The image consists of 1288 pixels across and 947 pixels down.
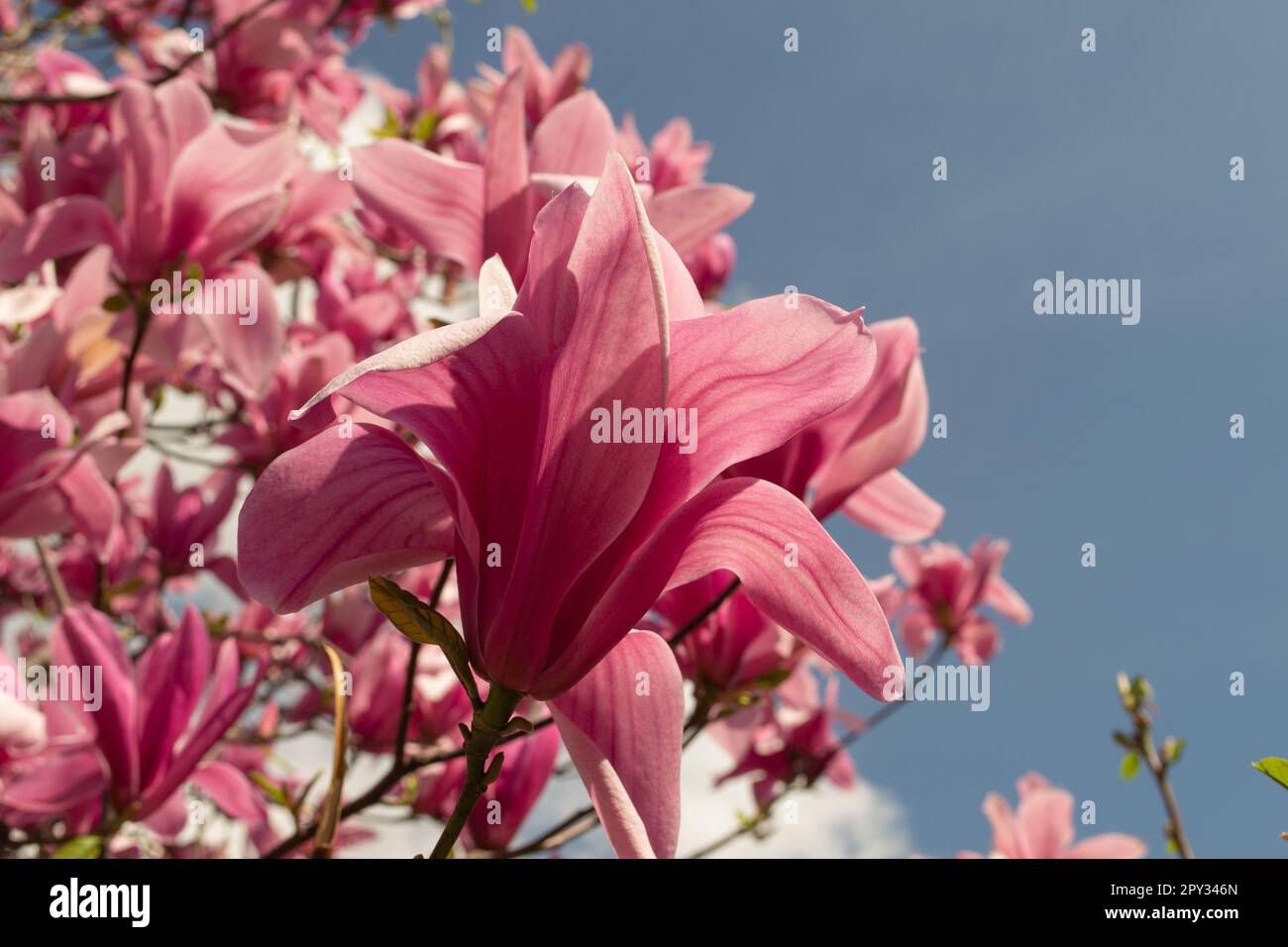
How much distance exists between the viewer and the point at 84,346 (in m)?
1.64

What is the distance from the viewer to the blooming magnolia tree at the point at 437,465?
68 centimetres

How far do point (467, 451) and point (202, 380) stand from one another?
7.90ft

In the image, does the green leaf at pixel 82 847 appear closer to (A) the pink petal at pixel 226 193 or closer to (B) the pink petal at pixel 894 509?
(A) the pink petal at pixel 226 193

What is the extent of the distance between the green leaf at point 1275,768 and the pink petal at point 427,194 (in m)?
0.98

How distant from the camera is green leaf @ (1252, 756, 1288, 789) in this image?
68 centimetres

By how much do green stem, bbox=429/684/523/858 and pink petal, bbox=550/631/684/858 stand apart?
0.16 feet

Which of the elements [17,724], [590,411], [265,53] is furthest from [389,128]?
[590,411]

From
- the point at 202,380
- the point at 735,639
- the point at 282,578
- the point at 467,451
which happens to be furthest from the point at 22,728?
the point at 202,380

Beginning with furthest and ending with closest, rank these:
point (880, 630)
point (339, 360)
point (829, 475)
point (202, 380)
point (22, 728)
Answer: point (202, 380) → point (339, 360) → point (829, 475) → point (22, 728) → point (880, 630)

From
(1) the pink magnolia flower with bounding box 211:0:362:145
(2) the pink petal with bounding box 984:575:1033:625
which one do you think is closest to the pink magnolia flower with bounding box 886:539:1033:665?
(2) the pink petal with bounding box 984:575:1033:625

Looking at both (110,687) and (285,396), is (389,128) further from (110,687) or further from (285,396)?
(110,687)

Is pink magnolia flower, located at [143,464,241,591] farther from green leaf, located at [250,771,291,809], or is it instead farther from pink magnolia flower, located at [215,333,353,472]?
green leaf, located at [250,771,291,809]

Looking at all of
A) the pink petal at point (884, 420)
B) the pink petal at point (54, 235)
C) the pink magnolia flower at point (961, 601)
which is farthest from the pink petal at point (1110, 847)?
the pink petal at point (54, 235)
